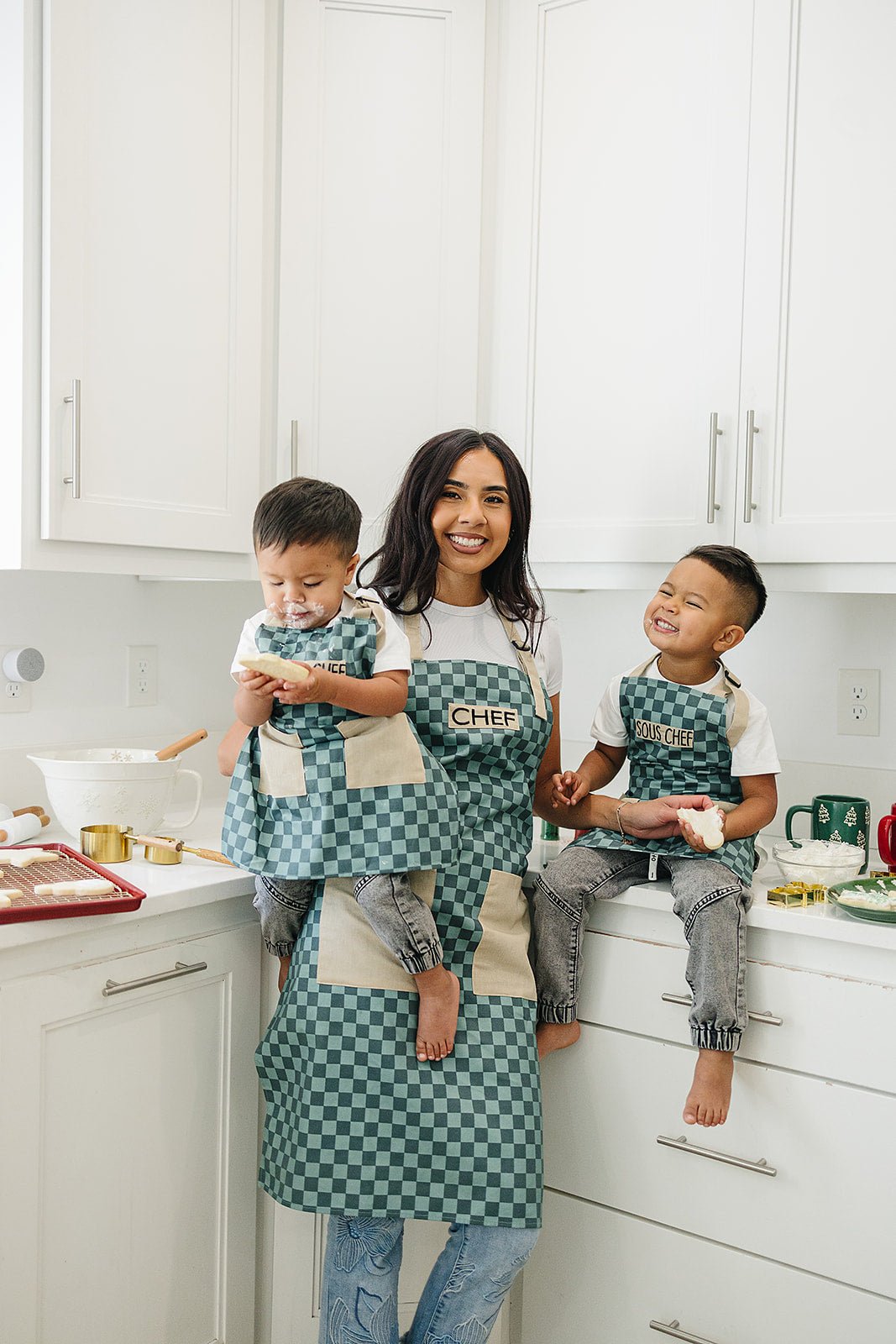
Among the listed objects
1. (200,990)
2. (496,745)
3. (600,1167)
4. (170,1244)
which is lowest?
(170,1244)

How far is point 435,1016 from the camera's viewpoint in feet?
4.43

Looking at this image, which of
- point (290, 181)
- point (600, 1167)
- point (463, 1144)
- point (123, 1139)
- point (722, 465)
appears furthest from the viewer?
point (290, 181)

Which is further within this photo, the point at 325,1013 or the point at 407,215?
the point at 407,215

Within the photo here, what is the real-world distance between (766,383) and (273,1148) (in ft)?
4.11

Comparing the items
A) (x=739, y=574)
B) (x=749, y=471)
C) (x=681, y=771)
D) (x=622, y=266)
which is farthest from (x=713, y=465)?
(x=681, y=771)

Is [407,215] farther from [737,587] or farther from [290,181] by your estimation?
[737,587]

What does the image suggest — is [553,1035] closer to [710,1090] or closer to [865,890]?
[710,1090]

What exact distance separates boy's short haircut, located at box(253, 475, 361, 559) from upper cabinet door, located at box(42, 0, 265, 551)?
0.40 m

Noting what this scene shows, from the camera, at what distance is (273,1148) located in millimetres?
1407

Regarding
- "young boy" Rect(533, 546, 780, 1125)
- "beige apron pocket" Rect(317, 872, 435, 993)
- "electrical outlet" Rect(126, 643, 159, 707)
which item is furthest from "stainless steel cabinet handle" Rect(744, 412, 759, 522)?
"electrical outlet" Rect(126, 643, 159, 707)

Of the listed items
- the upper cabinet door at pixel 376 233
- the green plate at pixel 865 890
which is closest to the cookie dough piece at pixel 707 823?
the green plate at pixel 865 890

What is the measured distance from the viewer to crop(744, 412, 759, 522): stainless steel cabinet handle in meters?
1.63

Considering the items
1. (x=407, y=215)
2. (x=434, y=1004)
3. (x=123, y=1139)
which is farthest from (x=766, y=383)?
(x=123, y=1139)

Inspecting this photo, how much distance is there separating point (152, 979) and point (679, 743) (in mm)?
782
